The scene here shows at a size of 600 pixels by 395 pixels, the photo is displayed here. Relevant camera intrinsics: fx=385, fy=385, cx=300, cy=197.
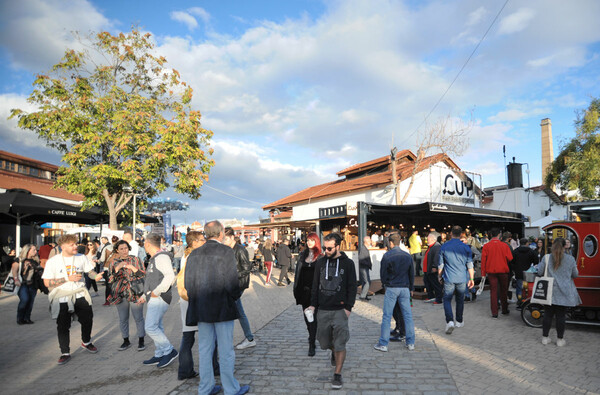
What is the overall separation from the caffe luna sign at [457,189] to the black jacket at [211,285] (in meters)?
21.7

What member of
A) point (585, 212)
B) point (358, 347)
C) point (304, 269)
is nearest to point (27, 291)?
point (304, 269)

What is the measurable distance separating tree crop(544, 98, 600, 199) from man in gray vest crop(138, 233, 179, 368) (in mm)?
22655

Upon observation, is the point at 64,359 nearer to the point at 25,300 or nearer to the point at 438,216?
the point at 25,300

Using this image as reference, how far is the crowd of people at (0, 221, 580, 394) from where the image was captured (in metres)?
3.96

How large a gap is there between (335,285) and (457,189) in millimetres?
22416

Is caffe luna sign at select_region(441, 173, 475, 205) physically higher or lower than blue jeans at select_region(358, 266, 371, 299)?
higher

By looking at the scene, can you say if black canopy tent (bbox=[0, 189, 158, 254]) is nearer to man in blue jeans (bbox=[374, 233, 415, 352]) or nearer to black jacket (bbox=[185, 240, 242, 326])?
black jacket (bbox=[185, 240, 242, 326])

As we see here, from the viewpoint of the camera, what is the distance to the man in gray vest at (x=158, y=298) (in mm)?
5008

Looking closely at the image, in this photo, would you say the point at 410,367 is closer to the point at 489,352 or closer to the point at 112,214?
the point at 489,352

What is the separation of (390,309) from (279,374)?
200 centimetres

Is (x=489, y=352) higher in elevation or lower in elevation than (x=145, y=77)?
lower

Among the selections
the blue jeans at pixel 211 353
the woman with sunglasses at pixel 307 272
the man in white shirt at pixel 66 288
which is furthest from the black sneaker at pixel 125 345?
the woman with sunglasses at pixel 307 272

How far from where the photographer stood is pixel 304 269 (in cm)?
577

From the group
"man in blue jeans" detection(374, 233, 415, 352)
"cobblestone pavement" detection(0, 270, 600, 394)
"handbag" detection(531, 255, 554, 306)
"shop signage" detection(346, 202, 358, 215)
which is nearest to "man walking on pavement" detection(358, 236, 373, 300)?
"shop signage" detection(346, 202, 358, 215)
